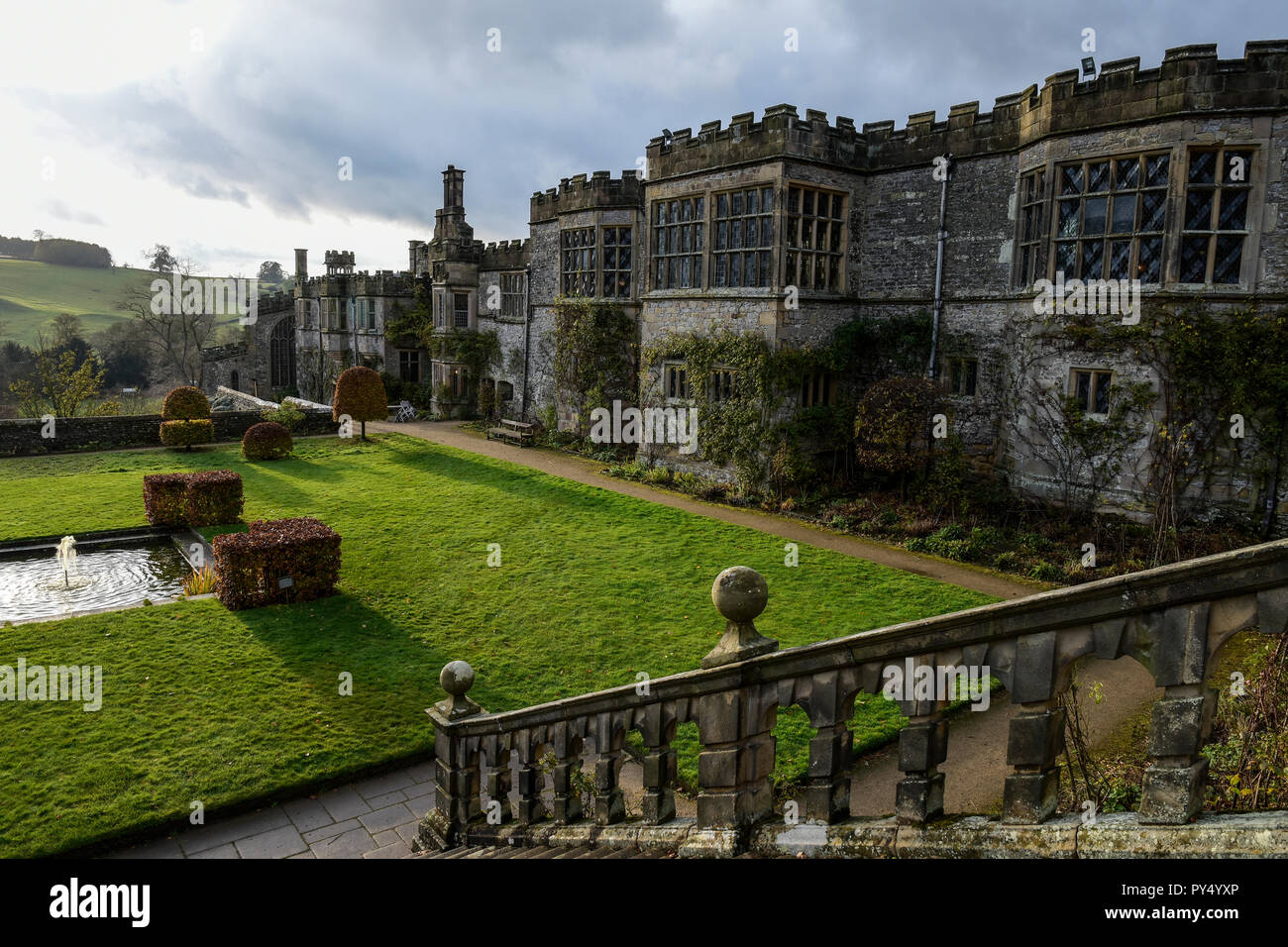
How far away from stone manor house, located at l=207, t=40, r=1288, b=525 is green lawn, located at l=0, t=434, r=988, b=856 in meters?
5.34

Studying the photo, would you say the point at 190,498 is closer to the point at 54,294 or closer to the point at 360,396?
the point at 360,396

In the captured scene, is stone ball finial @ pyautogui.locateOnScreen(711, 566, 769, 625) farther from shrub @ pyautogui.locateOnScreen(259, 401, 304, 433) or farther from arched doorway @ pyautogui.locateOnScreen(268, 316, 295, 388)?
arched doorway @ pyautogui.locateOnScreen(268, 316, 295, 388)

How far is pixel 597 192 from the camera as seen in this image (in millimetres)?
25703


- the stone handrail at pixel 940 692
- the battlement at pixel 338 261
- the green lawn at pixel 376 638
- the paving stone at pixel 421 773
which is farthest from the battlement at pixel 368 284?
the stone handrail at pixel 940 692

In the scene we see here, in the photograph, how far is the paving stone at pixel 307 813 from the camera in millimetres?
7246

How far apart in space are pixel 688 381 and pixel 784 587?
28.1 ft

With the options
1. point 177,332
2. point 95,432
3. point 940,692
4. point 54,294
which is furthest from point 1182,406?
point 54,294

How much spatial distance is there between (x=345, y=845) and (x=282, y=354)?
50.0 metres

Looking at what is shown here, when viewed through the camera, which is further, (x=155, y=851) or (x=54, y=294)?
(x=54, y=294)

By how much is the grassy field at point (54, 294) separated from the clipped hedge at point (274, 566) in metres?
67.5

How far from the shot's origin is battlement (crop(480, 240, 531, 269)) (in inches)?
1261

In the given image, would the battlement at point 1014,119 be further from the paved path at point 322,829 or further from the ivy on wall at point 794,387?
the paved path at point 322,829

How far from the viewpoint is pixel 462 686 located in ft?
21.2
